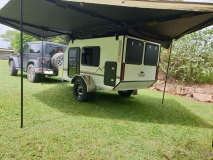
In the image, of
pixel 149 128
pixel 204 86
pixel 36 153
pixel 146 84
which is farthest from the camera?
pixel 204 86

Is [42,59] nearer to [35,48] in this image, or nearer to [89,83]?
[35,48]

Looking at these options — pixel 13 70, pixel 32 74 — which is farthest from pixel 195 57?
pixel 13 70

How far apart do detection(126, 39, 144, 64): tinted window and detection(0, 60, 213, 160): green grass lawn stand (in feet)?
4.68

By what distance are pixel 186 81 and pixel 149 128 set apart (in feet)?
18.0

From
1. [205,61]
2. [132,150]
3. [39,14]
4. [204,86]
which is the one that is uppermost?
[39,14]

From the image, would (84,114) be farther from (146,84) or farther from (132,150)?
(146,84)

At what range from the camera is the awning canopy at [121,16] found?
2787 millimetres

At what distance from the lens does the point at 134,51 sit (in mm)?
4305

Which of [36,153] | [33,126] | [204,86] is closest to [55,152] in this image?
[36,153]

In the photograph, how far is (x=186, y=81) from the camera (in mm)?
7824

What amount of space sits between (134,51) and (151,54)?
2.66 feet

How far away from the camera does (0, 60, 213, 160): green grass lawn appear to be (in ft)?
7.75

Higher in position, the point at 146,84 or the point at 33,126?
the point at 146,84

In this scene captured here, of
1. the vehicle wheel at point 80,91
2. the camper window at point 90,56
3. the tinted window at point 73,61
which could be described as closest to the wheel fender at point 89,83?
the vehicle wheel at point 80,91
